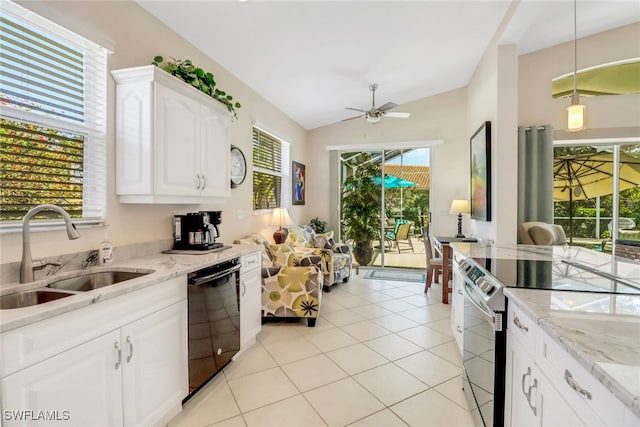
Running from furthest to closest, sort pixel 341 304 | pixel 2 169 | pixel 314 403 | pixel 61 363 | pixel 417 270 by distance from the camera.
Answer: pixel 417 270 → pixel 341 304 → pixel 314 403 → pixel 2 169 → pixel 61 363

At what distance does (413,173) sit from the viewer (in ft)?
19.1

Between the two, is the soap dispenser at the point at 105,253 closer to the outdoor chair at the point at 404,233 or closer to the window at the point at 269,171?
the window at the point at 269,171

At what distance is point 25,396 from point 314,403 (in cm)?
152

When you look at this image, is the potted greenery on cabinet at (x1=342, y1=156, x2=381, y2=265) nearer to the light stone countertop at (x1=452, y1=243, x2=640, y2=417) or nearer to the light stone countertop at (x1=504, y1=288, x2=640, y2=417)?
the light stone countertop at (x1=452, y1=243, x2=640, y2=417)

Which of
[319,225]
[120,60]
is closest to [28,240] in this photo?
[120,60]

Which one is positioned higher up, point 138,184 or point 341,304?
point 138,184

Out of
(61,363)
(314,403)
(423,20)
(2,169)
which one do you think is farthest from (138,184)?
(423,20)

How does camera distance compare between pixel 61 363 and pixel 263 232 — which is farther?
pixel 263 232

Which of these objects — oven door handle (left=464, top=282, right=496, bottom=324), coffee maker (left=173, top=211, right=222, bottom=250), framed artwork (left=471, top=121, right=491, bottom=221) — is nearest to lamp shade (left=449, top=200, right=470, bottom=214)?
framed artwork (left=471, top=121, right=491, bottom=221)

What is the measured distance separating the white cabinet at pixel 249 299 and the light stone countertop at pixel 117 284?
0.48 ft

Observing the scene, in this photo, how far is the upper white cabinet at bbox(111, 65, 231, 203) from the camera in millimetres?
2014

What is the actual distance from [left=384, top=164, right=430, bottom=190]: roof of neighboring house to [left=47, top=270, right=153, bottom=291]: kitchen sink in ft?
16.2

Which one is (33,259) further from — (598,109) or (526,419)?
(598,109)

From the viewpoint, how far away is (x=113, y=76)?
2043mm
